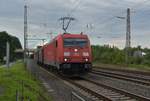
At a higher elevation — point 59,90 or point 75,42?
point 75,42

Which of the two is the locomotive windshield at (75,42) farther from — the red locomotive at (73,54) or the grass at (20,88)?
the grass at (20,88)

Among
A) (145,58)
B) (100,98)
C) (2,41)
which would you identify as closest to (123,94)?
(100,98)

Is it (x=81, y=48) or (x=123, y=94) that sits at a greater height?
(x=81, y=48)

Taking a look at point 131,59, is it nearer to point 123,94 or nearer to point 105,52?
point 105,52

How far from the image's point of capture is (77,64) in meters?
32.1

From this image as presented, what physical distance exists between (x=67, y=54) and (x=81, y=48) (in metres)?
1.20

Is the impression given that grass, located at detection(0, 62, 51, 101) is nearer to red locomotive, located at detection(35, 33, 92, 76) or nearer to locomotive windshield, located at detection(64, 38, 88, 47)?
red locomotive, located at detection(35, 33, 92, 76)

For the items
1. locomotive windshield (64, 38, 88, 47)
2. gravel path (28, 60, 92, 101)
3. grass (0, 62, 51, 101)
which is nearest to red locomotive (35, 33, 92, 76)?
locomotive windshield (64, 38, 88, 47)

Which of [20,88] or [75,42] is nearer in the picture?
[20,88]

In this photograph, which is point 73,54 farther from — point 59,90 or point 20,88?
point 20,88

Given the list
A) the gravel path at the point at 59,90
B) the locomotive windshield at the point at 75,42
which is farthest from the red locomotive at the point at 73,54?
the gravel path at the point at 59,90

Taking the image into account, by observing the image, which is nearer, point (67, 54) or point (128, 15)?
point (67, 54)

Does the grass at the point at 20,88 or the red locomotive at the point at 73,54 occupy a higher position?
the red locomotive at the point at 73,54

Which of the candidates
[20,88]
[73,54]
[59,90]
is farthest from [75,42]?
[20,88]
